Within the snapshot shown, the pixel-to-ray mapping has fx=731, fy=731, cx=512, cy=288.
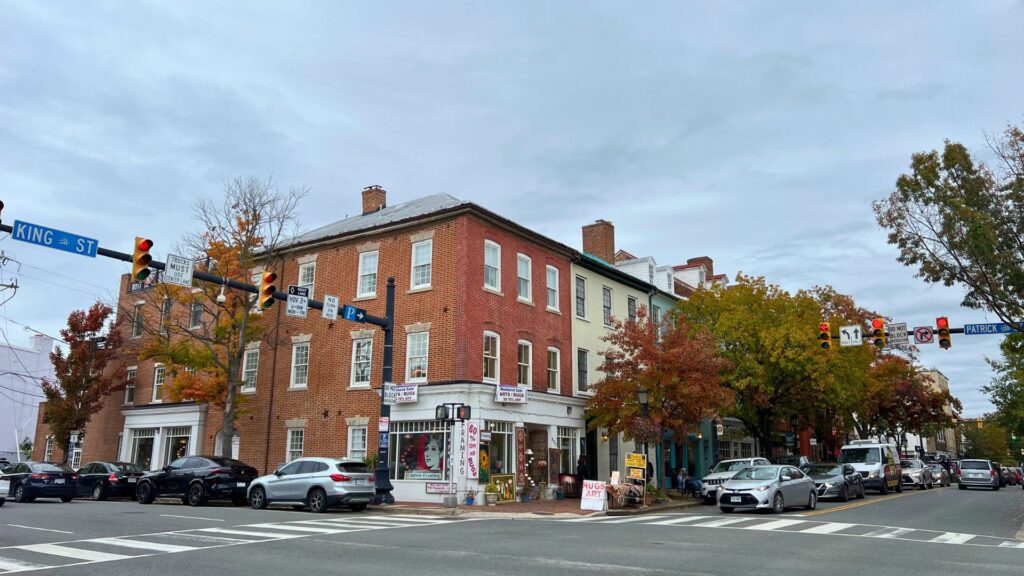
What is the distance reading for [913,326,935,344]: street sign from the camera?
22562 mm

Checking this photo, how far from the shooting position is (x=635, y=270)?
38.8m

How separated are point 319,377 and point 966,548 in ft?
73.2

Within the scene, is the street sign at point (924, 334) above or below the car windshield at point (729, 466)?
above

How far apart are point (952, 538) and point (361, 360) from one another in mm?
19908

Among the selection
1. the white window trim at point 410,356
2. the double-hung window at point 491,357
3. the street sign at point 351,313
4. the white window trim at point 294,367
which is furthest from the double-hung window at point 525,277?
the white window trim at point 294,367

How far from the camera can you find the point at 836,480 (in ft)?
85.7

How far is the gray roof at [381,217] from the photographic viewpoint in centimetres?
2883

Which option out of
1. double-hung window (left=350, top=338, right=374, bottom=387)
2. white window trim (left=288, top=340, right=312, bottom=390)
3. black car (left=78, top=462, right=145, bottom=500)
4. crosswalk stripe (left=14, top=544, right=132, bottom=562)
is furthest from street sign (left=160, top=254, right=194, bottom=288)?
black car (left=78, top=462, right=145, bottom=500)

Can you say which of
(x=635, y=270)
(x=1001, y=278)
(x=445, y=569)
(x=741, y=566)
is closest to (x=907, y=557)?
(x=741, y=566)

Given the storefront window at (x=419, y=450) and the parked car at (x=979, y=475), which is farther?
the parked car at (x=979, y=475)

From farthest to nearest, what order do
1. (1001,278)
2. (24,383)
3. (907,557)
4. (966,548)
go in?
(24,383)
(1001,278)
(966,548)
(907,557)

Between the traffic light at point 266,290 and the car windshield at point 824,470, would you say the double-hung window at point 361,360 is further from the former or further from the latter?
the car windshield at point 824,470

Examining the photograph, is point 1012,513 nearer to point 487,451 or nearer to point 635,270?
point 487,451

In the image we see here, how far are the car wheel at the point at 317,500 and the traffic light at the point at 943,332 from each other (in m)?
18.6
